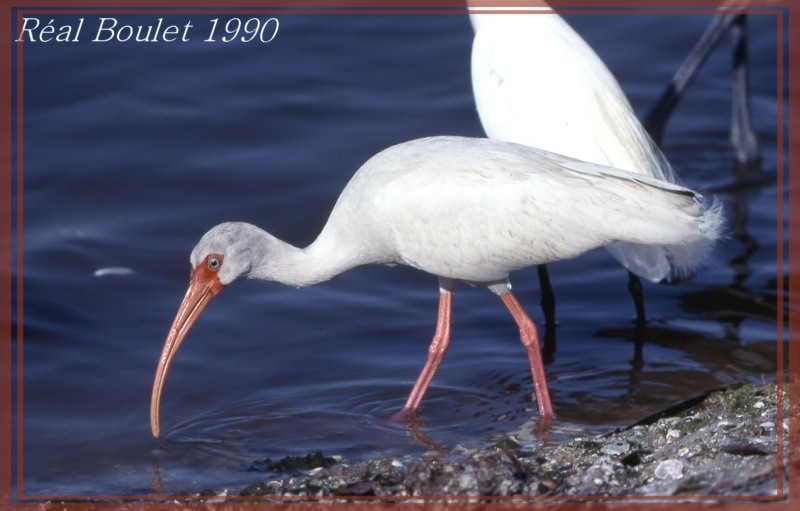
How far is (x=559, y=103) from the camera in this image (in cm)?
839

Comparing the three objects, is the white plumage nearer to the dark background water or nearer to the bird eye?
the dark background water

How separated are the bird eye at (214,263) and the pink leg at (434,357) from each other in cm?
162

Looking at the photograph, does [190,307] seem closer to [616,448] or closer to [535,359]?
[535,359]

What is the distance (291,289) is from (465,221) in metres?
3.51

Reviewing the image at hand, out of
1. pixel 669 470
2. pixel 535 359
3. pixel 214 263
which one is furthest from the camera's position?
pixel 535 359

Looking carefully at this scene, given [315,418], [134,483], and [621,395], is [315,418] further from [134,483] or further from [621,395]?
[621,395]

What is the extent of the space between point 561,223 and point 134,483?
3.01 m

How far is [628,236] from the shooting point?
698 cm

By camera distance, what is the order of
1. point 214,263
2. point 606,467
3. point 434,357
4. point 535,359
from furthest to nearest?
1. point 434,357
2. point 535,359
3. point 214,263
4. point 606,467

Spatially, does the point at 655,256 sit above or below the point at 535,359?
above

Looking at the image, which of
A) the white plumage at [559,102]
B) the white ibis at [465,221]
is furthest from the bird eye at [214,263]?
the white plumage at [559,102]

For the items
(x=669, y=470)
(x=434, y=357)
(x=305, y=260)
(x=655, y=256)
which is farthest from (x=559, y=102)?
(x=669, y=470)

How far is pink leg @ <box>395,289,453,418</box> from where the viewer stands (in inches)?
314

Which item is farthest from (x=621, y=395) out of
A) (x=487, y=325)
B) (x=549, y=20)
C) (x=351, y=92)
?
(x=351, y=92)
